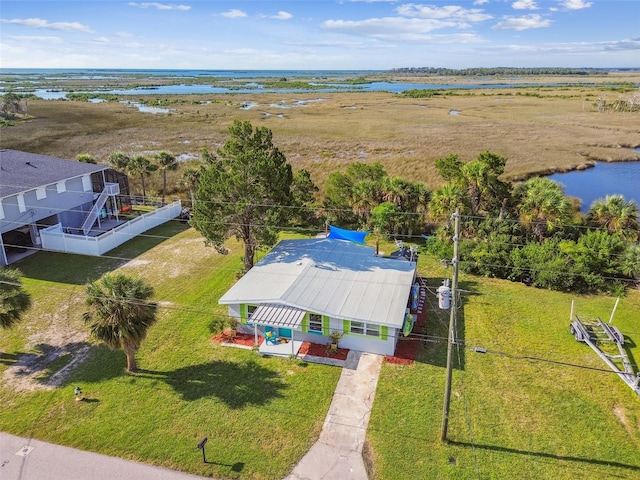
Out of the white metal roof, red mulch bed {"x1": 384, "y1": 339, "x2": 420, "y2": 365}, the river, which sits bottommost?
red mulch bed {"x1": 384, "y1": 339, "x2": 420, "y2": 365}

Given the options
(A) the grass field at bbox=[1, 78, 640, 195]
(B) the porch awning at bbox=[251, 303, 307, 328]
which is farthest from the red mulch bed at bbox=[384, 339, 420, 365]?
(A) the grass field at bbox=[1, 78, 640, 195]

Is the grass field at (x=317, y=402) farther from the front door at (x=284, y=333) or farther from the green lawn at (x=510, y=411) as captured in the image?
the front door at (x=284, y=333)

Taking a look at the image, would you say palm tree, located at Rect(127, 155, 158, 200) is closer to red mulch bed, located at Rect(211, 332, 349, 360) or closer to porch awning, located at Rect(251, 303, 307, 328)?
red mulch bed, located at Rect(211, 332, 349, 360)

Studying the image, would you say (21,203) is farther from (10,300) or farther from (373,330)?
(373,330)

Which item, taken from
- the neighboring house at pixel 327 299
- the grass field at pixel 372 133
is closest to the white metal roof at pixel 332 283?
the neighboring house at pixel 327 299

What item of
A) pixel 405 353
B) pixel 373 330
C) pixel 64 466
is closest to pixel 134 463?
pixel 64 466

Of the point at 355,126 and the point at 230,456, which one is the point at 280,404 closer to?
the point at 230,456
